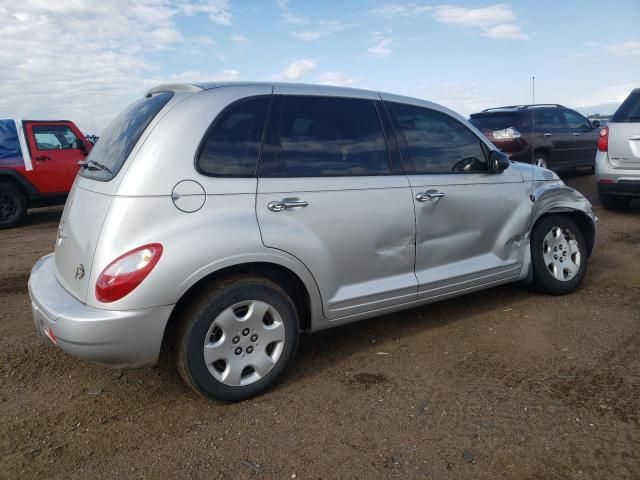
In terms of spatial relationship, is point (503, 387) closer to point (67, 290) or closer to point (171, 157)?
point (171, 157)

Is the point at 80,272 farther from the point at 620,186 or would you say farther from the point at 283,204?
the point at 620,186

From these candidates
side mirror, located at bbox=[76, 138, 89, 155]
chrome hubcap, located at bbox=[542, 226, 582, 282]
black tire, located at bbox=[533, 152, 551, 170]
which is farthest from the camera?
black tire, located at bbox=[533, 152, 551, 170]

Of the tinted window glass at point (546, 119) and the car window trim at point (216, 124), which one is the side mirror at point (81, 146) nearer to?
the car window trim at point (216, 124)

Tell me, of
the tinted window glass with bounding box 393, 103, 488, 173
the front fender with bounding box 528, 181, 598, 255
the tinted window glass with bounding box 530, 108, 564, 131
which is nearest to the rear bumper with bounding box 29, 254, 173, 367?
the tinted window glass with bounding box 393, 103, 488, 173

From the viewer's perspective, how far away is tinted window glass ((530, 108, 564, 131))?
35.5 ft

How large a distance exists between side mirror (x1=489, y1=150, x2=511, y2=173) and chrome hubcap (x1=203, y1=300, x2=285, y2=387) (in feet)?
6.71

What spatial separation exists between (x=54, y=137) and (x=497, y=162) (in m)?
8.69

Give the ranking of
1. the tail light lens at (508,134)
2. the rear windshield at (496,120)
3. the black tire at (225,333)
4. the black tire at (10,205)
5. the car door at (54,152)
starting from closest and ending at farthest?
the black tire at (225,333)
the black tire at (10,205)
the car door at (54,152)
the tail light lens at (508,134)
the rear windshield at (496,120)

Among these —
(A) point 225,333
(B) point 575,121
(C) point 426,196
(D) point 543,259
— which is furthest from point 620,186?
(A) point 225,333

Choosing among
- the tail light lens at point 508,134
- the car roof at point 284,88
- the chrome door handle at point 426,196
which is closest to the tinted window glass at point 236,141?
the car roof at point 284,88

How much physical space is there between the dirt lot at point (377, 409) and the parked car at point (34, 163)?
6.13 m

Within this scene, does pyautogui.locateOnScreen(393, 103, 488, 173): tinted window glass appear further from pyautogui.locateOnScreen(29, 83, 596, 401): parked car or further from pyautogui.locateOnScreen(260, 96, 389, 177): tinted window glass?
pyautogui.locateOnScreen(260, 96, 389, 177): tinted window glass

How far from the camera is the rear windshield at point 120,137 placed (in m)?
2.97

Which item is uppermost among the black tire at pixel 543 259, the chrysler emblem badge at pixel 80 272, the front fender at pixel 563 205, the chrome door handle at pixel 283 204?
the chrome door handle at pixel 283 204
